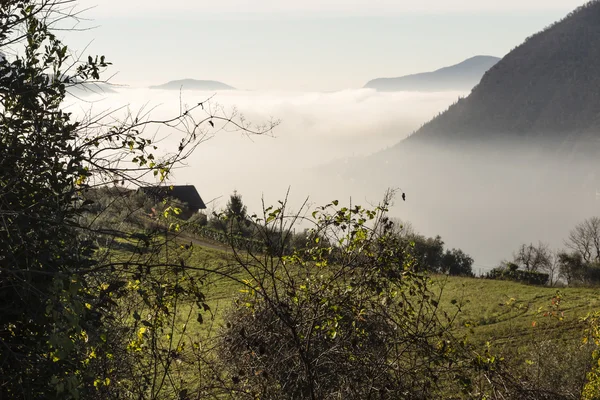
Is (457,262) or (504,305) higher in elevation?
(457,262)

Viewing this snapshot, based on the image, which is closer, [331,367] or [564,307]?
[331,367]

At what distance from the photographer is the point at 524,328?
71.6 ft

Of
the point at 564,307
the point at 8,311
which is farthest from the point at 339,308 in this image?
the point at 564,307

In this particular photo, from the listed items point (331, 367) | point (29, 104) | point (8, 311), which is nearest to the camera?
point (8, 311)

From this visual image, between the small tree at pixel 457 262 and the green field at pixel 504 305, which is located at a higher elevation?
the small tree at pixel 457 262

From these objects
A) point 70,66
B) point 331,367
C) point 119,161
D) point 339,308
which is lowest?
point 331,367

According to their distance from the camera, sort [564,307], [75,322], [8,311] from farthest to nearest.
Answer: [564,307]
[8,311]
[75,322]

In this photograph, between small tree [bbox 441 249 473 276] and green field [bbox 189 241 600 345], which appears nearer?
green field [bbox 189 241 600 345]

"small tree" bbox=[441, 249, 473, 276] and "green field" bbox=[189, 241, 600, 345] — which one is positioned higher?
"small tree" bbox=[441, 249, 473, 276]

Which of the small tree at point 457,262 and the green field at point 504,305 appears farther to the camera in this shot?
the small tree at point 457,262

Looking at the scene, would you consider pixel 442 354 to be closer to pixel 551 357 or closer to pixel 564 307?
pixel 551 357

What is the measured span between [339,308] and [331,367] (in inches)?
33.2

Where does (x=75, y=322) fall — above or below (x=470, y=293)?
above

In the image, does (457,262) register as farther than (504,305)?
Yes
